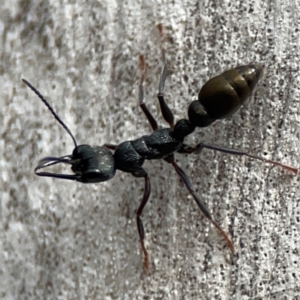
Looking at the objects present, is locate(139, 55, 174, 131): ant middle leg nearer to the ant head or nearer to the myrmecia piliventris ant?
the myrmecia piliventris ant

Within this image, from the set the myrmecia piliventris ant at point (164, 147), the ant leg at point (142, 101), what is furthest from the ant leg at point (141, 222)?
the ant leg at point (142, 101)

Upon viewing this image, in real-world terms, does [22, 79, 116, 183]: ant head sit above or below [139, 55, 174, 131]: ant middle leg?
below

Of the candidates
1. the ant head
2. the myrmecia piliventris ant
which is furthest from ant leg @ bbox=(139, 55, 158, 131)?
the ant head

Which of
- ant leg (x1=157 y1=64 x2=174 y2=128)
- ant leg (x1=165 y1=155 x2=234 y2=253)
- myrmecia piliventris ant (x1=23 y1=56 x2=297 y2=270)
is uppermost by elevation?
ant leg (x1=157 y1=64 x2=174 y2=128)

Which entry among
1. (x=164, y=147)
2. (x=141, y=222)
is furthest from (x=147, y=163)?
(x=141, y=222)

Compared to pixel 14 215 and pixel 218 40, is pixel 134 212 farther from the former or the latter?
pixel 218 40

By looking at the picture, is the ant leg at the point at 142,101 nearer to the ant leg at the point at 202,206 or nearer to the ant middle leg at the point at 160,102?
the ant middle leg at the point at 160,102

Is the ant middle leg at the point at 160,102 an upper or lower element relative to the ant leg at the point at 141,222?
upper
